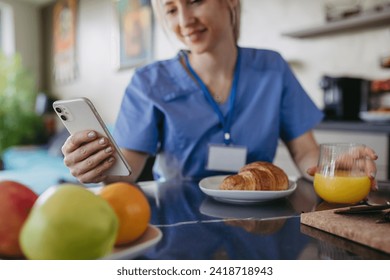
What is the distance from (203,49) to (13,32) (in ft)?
17.3

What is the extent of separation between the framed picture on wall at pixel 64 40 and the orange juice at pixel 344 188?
16.8ft

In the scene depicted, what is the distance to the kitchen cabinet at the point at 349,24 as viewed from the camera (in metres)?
2.44

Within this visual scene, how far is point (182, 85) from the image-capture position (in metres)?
1.29

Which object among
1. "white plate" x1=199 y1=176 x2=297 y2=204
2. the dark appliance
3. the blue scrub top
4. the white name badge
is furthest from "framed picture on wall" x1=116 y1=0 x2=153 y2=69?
"white plate" x1=199 y1=176 x2=297 y2=204

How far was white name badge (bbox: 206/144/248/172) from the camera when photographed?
1.20 metres

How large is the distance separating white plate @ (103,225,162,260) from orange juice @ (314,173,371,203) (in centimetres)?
43

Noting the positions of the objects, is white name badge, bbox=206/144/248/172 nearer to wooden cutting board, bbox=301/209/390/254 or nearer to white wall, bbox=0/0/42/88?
wooden cutting board, bbox=301/209/390/254

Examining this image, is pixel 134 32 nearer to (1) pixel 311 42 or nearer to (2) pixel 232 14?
(1) pixel 311 42

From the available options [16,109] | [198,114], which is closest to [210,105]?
[198,114]

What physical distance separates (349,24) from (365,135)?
2.96 ft

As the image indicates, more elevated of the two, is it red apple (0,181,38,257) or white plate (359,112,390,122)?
red apple (0,181,38,257)

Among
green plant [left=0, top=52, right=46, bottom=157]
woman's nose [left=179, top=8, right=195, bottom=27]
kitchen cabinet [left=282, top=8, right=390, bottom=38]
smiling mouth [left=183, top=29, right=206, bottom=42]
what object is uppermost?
kitchen cabinet [left=282, top=8, right=390, bottom=38]
